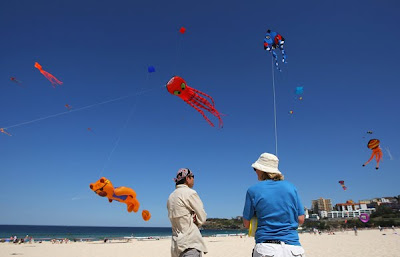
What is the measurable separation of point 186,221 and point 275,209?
2.21 ft

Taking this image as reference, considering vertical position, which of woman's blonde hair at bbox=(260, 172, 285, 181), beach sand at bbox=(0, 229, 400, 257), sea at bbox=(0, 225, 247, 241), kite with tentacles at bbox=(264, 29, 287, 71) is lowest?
sea at bbox=(0, 225, 247, 241)

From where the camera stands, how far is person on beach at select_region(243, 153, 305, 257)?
1.57m

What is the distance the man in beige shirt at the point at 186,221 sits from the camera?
183 cm

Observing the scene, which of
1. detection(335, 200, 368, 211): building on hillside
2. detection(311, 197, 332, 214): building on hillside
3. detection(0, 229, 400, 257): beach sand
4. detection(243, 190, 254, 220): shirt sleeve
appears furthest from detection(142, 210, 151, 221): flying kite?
detection(311, 197, 332, 214): building on hillside

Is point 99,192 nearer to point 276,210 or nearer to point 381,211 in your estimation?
point 276,210

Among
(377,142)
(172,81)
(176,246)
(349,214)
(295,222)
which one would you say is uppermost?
(172,81)

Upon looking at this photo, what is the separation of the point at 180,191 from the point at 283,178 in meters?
0.78

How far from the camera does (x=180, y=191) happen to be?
6.51 feet

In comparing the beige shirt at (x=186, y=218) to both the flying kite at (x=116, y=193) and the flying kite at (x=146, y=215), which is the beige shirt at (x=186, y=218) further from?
the flying kite at (x=146, y=215)

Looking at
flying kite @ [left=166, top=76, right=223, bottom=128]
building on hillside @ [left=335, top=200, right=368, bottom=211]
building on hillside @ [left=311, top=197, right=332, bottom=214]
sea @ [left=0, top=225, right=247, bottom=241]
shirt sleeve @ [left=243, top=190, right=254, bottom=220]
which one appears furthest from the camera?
building on hillside @ [left=311, top=197, right=332, bottom=214]

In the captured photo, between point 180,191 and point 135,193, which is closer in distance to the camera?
point 180,191

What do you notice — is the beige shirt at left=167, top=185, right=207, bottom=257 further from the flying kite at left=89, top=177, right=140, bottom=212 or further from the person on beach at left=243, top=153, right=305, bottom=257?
the flying kite at left=89, top=177, right=140, bottom=212

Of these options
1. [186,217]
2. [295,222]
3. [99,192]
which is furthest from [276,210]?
[99,192]

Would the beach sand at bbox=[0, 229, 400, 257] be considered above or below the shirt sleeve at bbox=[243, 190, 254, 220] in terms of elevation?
below
